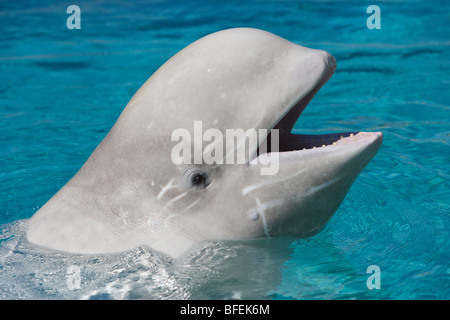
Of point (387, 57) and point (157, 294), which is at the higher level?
point (387, 57)

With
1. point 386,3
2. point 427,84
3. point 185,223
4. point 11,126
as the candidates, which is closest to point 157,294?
point 185,223

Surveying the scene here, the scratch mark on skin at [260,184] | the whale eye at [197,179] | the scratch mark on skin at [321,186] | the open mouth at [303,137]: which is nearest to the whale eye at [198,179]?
the whale eye at [197,179]

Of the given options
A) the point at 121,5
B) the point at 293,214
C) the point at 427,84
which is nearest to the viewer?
the point at 293,214

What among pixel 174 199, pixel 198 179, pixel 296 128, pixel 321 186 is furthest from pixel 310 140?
pixel 296 128

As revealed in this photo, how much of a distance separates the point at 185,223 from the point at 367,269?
1.44 metres

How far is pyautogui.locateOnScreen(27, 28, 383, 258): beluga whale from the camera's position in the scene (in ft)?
13.0

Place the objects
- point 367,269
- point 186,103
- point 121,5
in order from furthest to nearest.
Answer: point 121,5 → point 367,269 → point 186,103

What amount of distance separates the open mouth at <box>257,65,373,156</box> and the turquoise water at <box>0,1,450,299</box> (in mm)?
Result: 694

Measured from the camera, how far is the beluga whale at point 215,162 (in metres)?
3.95

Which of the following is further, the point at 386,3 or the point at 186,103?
the point at 386,3

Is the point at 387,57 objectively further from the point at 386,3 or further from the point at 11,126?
the point at 11,126

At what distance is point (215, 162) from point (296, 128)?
438 centimetres

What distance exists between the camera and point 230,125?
13.0ft

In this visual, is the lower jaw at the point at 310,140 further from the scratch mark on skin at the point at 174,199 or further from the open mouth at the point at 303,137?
the scratch mark on skin at the point at 174,199
